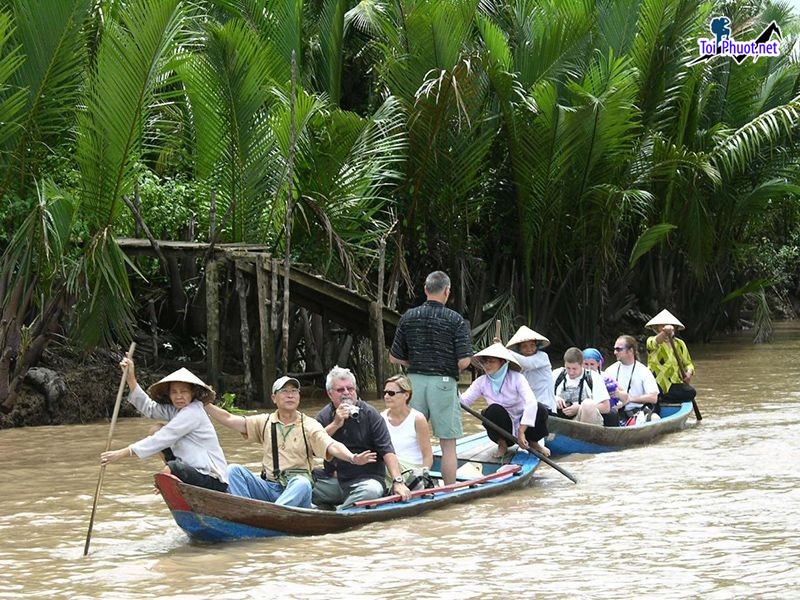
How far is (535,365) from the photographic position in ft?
37.4

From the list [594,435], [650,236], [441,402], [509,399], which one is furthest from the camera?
[650,236]

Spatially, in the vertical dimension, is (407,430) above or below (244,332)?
below

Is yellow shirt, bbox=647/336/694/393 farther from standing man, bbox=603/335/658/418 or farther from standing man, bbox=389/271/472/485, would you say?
standing man, bbox=389/271/472/485

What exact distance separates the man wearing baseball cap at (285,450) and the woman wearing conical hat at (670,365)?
635 cm

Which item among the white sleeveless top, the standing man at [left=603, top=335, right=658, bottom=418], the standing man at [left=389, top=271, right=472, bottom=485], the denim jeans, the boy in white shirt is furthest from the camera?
the standing man at [left=603, top=335, right=658, bottom=418]

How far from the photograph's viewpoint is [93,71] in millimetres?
14086

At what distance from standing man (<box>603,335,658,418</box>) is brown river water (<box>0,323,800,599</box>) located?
0.84 m

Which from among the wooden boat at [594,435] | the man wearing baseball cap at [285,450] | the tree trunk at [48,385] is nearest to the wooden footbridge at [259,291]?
the tree trunk at [48,385]

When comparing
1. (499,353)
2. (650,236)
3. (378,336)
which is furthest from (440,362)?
(650,236)

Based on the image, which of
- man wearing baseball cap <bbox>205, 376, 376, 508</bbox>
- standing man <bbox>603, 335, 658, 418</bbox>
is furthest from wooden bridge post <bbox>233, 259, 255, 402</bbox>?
man wearing baseball cap <bbox>205, 376, 376, 508</bbox>

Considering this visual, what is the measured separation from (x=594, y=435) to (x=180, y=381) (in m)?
5.00

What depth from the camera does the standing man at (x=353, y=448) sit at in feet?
28.3

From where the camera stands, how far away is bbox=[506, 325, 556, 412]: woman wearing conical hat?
449 inches

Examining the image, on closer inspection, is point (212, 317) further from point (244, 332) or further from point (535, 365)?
point (535, 365)
